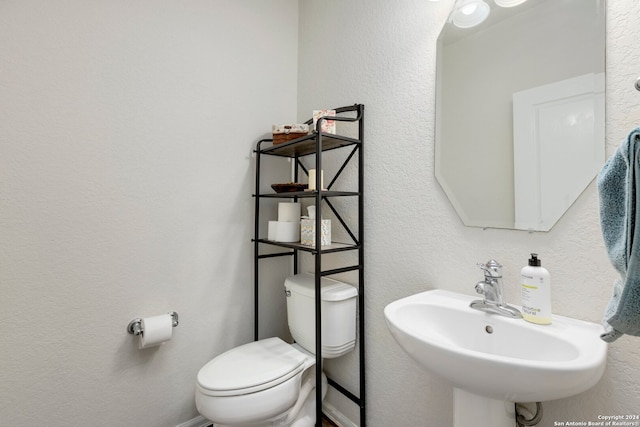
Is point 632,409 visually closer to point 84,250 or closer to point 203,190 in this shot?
point 203,190

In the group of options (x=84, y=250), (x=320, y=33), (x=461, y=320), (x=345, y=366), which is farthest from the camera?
(x=320, y=33)

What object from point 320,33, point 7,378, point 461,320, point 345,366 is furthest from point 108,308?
point 320,33

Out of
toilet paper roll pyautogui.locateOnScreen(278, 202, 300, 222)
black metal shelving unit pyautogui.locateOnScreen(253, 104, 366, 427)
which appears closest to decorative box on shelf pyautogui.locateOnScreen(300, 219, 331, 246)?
black metal shelving unit pyautogui.locateOnScreen(253, 104, 366, 427)

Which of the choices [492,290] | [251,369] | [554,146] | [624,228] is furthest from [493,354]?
[251,369]

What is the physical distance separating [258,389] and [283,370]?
0.12 metres

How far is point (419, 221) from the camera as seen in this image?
1151 millimetres

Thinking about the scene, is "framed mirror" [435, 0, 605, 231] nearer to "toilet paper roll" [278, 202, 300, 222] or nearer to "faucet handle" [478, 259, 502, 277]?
"faucet handle" [478, 259, 502, 277]

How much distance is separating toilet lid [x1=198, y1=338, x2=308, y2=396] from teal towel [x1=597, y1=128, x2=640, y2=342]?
→ 102cm

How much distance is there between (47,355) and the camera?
1118 mm

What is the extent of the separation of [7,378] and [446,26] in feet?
6.86

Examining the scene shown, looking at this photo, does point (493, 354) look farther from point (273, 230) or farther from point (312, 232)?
point (273, 230)

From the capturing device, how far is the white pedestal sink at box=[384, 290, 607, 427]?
58cm

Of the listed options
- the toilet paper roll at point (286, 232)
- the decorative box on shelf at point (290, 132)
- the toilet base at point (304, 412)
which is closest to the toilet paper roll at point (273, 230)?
the toilet paper roll at point (286, 232)

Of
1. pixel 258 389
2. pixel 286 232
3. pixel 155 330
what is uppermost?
pixel 286 232
